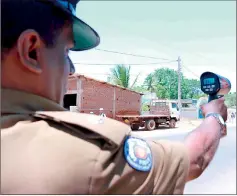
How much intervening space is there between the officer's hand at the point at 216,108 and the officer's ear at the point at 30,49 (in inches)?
20.6

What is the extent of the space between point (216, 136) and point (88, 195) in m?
0.42

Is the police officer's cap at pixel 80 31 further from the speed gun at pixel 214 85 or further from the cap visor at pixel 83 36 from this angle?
the speed gun at pixel 214 85

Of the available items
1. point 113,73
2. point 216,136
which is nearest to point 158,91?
point 113,73

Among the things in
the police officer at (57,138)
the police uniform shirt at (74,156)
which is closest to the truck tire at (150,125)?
the police officer at (57,138)

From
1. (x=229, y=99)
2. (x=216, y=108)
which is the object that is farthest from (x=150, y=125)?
(x=216, y=108)

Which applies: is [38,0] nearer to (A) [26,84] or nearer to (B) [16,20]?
(B) [16,20]

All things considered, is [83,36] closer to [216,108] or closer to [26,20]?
[26,20]

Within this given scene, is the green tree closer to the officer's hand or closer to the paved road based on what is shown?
the officer's hand

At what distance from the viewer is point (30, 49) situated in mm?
657

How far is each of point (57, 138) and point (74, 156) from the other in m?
0.05

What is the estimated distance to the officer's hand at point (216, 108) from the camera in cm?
93

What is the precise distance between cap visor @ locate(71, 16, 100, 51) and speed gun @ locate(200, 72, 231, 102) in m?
0.41

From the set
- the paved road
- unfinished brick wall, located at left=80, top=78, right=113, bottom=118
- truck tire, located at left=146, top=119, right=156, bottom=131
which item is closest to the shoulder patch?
unfinished brick wall, located at left=80, top=78, right=113, bottom=118

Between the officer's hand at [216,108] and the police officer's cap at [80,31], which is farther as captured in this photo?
the officer's hand at [216,108]
